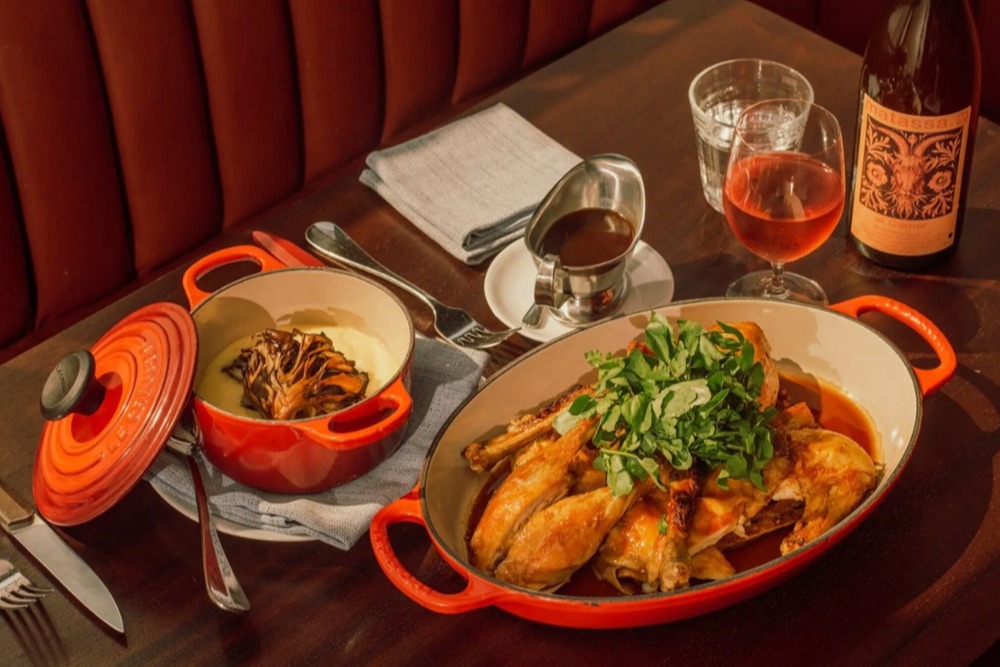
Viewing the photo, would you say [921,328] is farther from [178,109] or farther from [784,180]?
[178,109]

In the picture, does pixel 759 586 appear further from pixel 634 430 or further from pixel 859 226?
pixel 859 226

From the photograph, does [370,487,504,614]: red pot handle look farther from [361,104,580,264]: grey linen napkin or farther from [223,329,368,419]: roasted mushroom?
[361,104,580,264]: grey linen napkin

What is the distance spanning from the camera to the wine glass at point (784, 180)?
3.87 ft

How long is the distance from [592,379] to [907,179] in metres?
0.38

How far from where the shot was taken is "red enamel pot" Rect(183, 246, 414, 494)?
40.8 inches

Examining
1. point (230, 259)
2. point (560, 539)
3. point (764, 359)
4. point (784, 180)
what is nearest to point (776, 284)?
point (784, 180)

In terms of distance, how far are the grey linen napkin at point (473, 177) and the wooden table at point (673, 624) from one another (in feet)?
0.11

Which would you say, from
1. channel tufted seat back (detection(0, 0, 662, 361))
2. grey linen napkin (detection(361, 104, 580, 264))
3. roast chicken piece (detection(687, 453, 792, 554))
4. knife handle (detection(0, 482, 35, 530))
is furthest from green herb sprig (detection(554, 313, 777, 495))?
channel tufted seat back (detection(0, 0, 662, 361))

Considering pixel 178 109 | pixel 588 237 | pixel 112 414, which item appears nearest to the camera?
pixel 112 414

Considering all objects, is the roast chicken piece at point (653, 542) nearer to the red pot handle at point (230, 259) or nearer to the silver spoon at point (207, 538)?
the silver spoon at point (207, 538)

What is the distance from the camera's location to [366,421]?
42.8 inches

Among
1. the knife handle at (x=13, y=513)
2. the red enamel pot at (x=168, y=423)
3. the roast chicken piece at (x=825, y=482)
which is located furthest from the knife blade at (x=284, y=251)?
the roast chicken piece at (x=825, y=482)

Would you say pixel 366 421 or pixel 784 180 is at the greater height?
pixel 784 180

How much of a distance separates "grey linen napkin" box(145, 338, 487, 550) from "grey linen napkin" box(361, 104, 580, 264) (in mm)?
199
